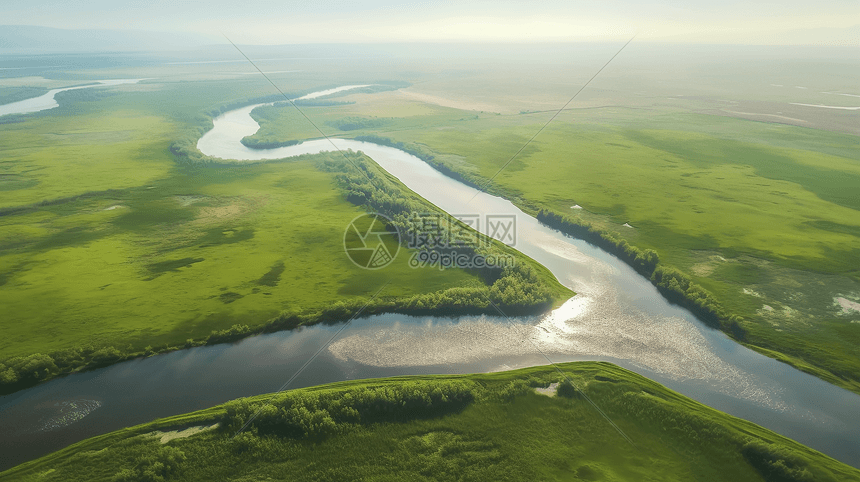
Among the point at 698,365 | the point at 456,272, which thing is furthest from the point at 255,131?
the point at 698,365

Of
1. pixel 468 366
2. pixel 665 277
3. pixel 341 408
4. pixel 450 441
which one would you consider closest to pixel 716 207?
pixel 665 277

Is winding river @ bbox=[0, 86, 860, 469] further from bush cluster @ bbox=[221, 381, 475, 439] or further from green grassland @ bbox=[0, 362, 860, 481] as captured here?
bush cluster @ bbox=[221, 381, 475, 439]

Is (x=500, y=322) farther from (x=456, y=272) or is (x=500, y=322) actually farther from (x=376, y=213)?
(x=376, y=213)

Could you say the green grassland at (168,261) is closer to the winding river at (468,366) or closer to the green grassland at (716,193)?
the winding river at (468,366)

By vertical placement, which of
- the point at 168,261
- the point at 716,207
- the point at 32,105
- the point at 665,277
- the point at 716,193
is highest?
the point at 716,193

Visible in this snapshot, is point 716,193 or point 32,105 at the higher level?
point 716,193

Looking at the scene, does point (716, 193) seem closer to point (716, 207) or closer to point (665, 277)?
point (716, 207)

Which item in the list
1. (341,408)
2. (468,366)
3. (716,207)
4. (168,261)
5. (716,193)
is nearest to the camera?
(341,408)
